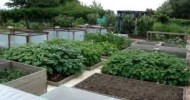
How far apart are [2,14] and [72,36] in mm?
9427

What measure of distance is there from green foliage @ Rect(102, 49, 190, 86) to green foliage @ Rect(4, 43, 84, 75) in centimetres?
83

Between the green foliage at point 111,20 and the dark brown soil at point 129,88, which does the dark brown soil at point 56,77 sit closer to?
the dark brown soil at point 129,88

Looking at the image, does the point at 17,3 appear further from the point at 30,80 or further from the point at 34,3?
the point at 30,80

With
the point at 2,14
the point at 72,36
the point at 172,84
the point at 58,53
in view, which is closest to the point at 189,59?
the point at 172,84

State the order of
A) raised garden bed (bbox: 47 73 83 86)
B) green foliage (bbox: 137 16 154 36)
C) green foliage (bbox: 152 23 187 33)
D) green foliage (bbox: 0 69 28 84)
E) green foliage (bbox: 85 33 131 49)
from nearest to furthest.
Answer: green foliage (bbox: 0 69 28 84) → raised garden bed (bbox: 47 73 83 86) → green foliage (bbox: 85 33 131 49) → green foliage (bbox: 152 23 187 33) → green foliage (bbox: 137 16 154 36)

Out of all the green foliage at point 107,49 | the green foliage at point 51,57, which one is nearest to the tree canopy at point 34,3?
the green foliage at point 107,49

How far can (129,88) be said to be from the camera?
4.86 meters

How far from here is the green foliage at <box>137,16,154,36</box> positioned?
13.1m

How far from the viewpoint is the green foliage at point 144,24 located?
517 inches

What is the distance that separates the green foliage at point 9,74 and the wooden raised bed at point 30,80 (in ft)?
0.53

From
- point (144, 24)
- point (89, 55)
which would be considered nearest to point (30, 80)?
point (89, 55)

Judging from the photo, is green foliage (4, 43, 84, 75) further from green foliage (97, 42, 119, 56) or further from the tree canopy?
the tree canopy

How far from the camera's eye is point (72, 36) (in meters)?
9.70

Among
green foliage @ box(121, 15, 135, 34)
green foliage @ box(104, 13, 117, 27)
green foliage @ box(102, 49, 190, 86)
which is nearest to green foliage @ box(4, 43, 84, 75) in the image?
green foliage @ box(102, 49, 190, 86)
